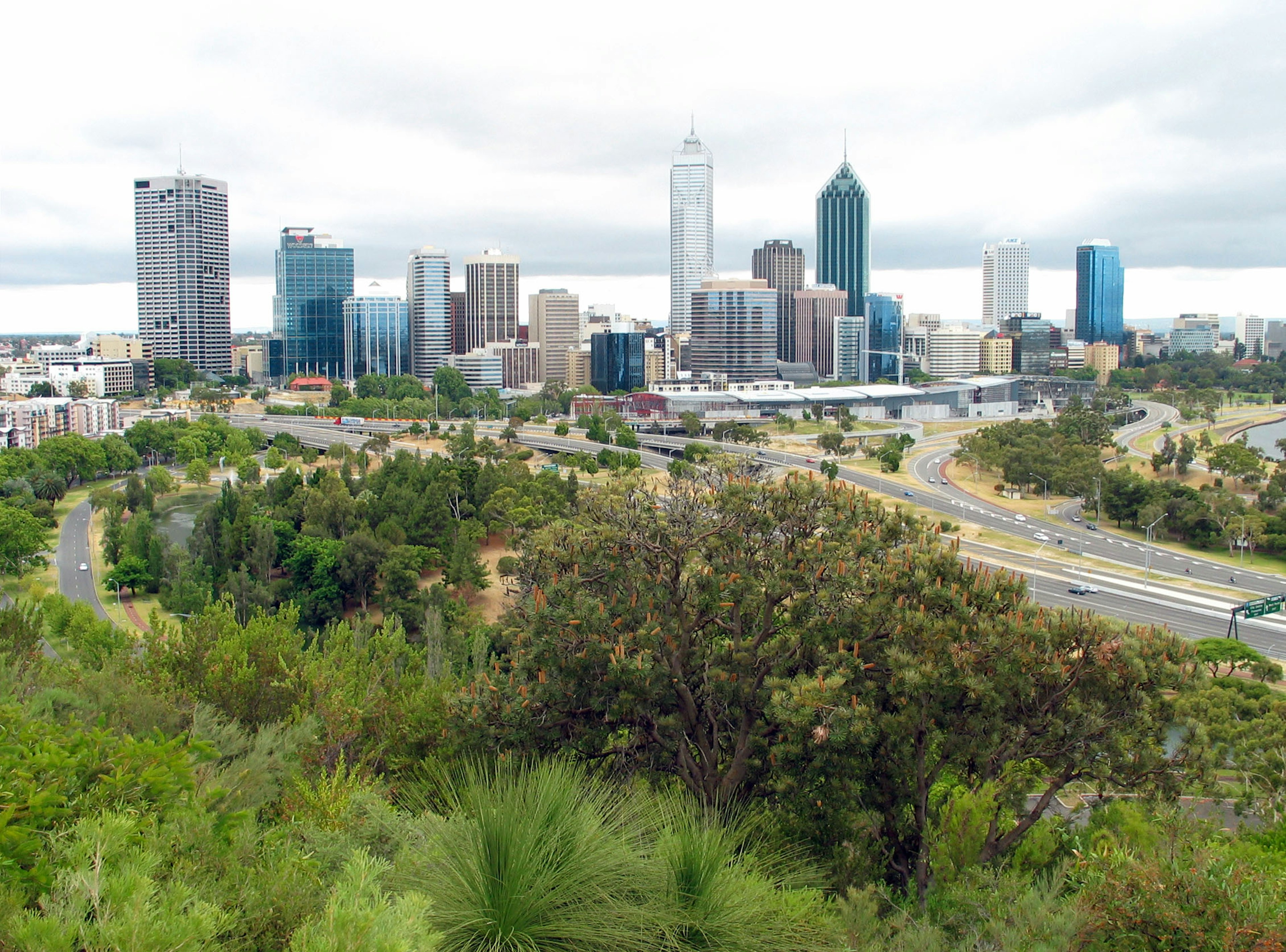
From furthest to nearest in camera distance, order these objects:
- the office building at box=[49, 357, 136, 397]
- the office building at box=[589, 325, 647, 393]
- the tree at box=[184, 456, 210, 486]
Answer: the office building at box=[589, 325, 647, 393] → the office building at box=[49, 357, 136, 397] → the tree at box=[184, 456, 210, 486]

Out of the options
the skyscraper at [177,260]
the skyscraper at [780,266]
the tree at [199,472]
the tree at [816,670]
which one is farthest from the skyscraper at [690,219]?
the tree at [816,670]

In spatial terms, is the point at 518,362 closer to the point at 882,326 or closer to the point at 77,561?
the point at 882,326

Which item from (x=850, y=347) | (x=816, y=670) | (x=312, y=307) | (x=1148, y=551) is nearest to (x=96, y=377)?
(x=312, y=307)

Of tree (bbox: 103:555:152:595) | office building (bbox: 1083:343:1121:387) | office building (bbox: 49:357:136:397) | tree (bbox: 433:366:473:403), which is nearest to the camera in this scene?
tree (bbox: 103:555:152:595)

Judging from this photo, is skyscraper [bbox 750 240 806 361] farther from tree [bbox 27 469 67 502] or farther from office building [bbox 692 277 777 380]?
tree [bbox 27 469 67 502]

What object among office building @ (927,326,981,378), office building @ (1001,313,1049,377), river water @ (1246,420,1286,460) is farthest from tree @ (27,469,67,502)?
office building @ (1001,313,1049,377)

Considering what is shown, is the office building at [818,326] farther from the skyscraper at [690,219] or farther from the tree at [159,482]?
the tree at [159,482]

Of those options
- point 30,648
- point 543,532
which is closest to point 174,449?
point 30,648
